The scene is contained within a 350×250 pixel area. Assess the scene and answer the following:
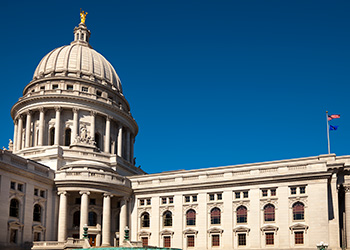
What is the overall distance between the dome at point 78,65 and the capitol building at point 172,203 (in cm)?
1642

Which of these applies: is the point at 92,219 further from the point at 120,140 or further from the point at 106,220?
the point at 120,140

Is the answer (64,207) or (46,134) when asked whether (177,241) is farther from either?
(46,134)

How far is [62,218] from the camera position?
2547 inches

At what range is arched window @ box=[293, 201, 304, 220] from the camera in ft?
205

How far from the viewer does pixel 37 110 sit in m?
86.1

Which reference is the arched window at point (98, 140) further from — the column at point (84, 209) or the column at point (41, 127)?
the column at point (84, 209)

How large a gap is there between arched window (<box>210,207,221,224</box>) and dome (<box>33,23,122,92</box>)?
1607 inches

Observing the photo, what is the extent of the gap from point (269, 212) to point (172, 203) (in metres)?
15.6

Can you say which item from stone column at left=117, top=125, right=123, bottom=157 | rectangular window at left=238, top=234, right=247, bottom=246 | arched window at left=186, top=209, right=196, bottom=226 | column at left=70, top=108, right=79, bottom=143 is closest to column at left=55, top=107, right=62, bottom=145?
column at left=70, top=108, right=79, bottom=143

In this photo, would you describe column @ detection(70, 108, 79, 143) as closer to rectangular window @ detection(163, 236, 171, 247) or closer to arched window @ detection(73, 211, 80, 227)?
arched window @ detection(73, 211, 80, 227)

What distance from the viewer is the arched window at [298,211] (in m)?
62.3

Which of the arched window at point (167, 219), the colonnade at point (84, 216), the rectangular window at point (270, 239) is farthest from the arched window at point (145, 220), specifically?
the rectangular window at point (270, 239)

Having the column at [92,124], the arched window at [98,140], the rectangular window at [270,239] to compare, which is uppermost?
the column at [92,124]

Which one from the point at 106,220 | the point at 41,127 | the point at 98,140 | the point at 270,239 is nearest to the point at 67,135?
the point at 41,127
